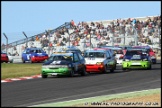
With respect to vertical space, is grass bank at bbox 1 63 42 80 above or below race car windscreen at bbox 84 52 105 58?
below

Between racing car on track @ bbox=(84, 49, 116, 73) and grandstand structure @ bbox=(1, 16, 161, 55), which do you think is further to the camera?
grandstand structure @ bbox=(1, 16, 161, 55)

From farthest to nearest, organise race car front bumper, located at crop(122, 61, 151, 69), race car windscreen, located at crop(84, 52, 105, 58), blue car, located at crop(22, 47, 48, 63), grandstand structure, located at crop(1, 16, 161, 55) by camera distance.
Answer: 1. grandstand structure, located at crop(1, 16, 161, 55)
2. blue car, located at crop(22, 47, 48, 63)
3. race car front bumper, located at crop(122, 61, 151, 69)
4. race car windscreen, located at crop(84, 52, 105, 58)

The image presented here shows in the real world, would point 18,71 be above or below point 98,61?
below

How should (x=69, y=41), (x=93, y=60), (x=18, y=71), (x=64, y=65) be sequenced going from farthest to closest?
(x=69, y=41)
(x=18, y=71)
(x=93, y=60)
(x=64, y=65)

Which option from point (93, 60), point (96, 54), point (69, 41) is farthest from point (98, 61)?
point (69, 41)

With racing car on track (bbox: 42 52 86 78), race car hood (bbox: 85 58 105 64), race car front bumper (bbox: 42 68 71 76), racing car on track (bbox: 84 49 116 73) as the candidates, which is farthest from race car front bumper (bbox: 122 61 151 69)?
race car front bumper (bbox: 42 68 71 76)

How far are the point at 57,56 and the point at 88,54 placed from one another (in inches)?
131

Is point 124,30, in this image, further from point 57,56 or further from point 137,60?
point 57,56

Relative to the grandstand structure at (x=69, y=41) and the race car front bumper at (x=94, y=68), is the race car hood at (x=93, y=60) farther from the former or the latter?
the grandstand structure at (x=69, y=41)

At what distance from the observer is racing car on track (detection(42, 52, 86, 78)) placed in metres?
21.2

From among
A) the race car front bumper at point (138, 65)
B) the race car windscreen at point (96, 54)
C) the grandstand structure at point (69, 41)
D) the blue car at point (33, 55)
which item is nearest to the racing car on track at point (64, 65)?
the race car windscreen at point (96, 54)

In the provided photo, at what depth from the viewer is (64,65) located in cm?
2125

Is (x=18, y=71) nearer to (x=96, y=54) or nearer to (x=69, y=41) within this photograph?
(x=96, y=54)

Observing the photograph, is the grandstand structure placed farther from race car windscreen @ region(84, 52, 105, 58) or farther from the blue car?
race car windscreen @ region(84, 52, 105, 58)
